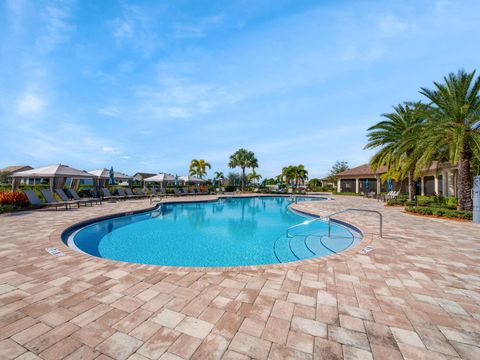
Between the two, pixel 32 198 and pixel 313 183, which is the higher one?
pixel 313 183

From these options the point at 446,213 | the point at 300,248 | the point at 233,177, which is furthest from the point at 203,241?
the point at 233,177

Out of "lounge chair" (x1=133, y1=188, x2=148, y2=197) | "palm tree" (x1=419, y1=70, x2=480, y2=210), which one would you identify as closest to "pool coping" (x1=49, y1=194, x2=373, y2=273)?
"palm tree" (x1=419, y1=70, x2=480, y2=210)

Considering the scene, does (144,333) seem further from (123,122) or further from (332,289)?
(123,122)

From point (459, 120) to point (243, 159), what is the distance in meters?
27.5

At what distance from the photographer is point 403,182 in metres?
27.5

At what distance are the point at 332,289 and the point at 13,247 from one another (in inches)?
282

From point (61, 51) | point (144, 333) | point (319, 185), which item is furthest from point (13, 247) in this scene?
point (319, 185)

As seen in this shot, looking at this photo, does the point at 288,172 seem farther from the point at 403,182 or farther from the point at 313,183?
the point at 403,182

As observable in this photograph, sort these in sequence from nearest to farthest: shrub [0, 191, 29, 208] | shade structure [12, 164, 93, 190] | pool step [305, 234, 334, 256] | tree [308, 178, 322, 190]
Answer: pool step [305, 234, 334, 256] → shrub [0, 191, 29, 208] → shade structure [12, 164, 93, 190] → tree [308, 178, 322, 190]

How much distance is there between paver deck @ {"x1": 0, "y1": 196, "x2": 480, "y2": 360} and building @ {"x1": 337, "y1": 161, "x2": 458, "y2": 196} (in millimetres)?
16542

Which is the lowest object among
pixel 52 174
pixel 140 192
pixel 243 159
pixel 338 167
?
pixel 140 192

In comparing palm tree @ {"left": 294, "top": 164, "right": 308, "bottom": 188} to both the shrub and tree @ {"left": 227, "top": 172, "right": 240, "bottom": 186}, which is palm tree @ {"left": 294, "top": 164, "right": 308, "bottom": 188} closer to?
tree @ {"left": 227, "top": 172, "right": 240, "bottom": 186}

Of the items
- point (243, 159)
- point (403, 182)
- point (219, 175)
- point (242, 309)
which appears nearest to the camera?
point (242, 309)

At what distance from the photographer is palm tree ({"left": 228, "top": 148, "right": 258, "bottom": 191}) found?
1411 inches
